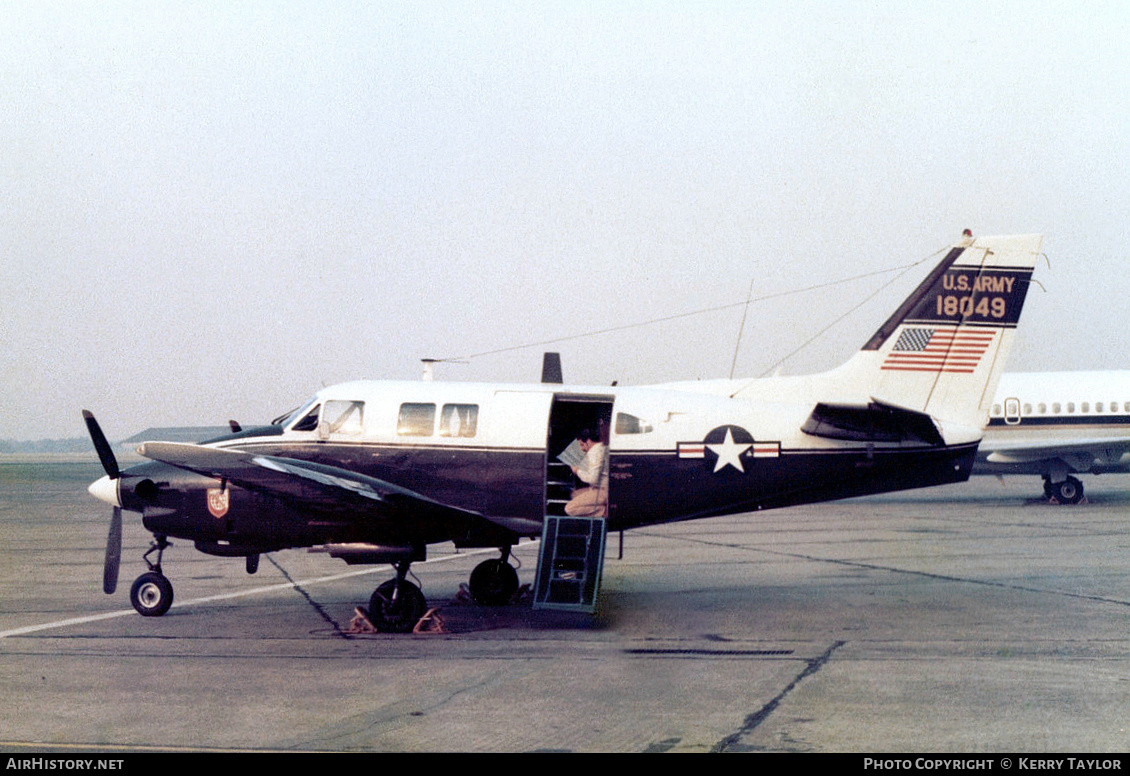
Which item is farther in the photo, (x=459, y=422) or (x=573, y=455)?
(x=573, y=455)

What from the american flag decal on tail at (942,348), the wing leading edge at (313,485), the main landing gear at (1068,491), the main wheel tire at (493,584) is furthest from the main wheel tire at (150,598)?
the main landing gear at (1068,491)

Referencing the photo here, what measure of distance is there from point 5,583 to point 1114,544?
69.3 feet

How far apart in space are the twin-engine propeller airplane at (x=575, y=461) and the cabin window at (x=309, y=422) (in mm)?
22

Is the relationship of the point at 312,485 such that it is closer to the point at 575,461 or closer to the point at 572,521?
the point at 572,521

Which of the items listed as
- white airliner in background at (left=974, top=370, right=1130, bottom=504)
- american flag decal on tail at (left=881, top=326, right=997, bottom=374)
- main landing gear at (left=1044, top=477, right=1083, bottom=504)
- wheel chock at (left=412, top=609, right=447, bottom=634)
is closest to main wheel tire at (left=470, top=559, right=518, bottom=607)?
wheel chock at (left=412, top=609, right=447, bottom=634)

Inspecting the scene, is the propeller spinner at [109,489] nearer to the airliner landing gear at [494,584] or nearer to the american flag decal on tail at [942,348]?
the airliner landing gear at [494,584]

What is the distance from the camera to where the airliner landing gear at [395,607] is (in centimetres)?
1282

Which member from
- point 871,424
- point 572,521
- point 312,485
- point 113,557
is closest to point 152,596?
point 113,557


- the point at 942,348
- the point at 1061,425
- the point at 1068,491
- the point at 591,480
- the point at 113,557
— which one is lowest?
the point at 113,557

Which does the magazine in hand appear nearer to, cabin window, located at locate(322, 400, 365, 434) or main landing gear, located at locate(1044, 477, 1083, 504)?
cabin window, located at locate(322, 400, 365, 434)

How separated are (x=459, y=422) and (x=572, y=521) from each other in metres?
2.05

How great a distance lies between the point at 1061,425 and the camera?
3198 cm
